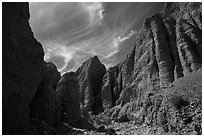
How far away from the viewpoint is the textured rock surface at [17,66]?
20216 millimetres

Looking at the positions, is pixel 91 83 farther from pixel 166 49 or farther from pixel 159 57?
pixel 166 49

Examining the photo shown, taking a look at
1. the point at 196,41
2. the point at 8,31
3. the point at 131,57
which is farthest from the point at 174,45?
the point at 8,31

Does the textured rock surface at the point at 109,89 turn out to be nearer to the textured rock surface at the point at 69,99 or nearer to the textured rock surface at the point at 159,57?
the textured rock surface at the point at 159,57

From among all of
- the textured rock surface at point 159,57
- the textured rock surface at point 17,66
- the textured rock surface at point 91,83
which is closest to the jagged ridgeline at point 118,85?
the textured rock surface at point 17,66

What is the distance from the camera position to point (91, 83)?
3524 inches

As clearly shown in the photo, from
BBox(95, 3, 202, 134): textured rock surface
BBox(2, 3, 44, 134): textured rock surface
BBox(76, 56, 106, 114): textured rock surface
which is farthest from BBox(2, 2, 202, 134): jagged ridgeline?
BBox(76, 56, 106, 114): textured rock surface

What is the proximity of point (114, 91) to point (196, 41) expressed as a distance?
98.7 ft

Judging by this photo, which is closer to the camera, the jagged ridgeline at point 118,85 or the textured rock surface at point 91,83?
the jagged ridgeline at point 118,85

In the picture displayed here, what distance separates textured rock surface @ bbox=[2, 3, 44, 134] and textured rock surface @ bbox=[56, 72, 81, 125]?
10.3 meters

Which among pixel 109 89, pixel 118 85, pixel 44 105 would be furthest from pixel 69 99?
pixel 118 85

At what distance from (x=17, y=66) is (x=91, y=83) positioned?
67829 mm

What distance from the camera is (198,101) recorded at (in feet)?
64.1

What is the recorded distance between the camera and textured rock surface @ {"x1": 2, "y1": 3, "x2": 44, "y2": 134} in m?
20.2

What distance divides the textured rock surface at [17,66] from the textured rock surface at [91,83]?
5204 cm
